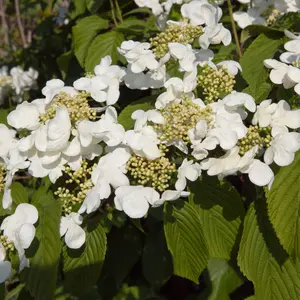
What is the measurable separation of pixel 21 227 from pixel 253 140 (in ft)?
1.92

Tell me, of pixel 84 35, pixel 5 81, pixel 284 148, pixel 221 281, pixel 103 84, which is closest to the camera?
pixel 284 148

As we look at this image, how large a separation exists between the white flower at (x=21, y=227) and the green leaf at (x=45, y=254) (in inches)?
1.0

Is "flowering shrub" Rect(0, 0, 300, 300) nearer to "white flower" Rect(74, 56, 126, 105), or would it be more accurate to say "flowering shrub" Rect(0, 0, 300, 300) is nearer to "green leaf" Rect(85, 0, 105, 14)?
"white flower" Rect(74, 56, 126, 105)

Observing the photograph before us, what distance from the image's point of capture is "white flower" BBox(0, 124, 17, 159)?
118 cm

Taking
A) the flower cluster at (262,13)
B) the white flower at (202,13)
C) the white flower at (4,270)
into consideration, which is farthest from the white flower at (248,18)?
the white flower at (4,270)

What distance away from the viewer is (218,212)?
111 centimetres

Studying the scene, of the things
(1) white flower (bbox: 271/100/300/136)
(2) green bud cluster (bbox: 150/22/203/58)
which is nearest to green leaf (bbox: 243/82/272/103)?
(1) white flower (bbox: 271/100/300/136)

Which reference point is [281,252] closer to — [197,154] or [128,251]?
[197,154]

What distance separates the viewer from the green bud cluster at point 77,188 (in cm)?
103


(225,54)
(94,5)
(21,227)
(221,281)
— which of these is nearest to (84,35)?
(94,5)

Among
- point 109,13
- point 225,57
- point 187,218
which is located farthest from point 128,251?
point 109,13

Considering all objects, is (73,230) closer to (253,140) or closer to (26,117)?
(26,117)

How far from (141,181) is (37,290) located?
1.20 feet

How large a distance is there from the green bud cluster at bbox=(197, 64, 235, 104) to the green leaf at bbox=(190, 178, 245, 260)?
0.71 feet
